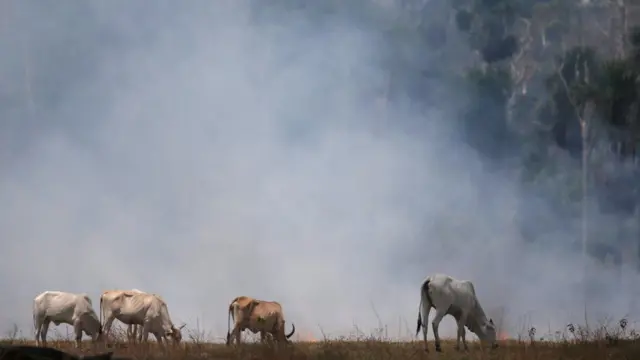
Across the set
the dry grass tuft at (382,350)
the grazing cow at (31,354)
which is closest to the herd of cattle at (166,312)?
the dry grass tuft at (382,350)

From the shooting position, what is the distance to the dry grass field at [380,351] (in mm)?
8508

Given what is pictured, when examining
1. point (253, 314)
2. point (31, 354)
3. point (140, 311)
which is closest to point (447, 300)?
point (253, 314)

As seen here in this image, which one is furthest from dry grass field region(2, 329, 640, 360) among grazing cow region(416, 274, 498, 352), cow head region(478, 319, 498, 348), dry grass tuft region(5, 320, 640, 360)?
cow head region(478, 319, 498, 348)

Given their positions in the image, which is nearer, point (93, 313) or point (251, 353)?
point (251, 353)

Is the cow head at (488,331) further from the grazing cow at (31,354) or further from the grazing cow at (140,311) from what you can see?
the grazing cow at (31,354)

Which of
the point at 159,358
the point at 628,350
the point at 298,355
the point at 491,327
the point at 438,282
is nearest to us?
the point at 159,358

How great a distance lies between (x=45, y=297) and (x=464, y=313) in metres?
9.71

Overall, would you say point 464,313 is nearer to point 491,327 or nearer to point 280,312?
point 491,327

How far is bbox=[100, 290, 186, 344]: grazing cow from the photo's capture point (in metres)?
15.9

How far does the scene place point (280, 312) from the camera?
16.0 m

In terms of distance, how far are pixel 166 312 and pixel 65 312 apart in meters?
2.52

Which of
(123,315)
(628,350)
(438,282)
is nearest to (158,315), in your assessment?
(123,315)

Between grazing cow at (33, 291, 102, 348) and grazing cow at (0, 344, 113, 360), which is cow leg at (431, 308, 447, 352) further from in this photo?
grazing cow at (0, 344, 113, 360)

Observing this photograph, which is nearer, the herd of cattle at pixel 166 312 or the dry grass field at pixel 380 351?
the dry grass field at pixel 380 351
